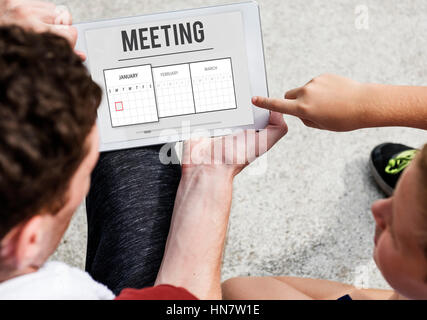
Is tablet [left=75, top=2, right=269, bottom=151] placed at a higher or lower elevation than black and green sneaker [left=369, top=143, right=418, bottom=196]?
higher

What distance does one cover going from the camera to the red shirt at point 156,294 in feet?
1.75

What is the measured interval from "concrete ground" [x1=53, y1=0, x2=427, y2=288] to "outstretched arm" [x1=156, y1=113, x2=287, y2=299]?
0.33 m

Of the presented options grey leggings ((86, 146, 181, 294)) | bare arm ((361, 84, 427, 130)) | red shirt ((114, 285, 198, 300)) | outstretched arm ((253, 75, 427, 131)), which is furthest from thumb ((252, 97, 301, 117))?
red shirt ((114, 285, 198, 300))

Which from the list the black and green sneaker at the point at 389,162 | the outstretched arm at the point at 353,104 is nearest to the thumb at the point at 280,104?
the outstretched arm at the point at 353,104

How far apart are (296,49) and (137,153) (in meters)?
0.65

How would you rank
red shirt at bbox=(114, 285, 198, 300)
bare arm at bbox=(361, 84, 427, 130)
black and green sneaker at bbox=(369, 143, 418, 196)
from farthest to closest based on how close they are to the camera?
black and green sneaker at bbox=(369, 143, 418, 196) < bare arm at bbox=(361, 84, 427, 130) < red shirt at bbox=(114, 285, 198, 300)

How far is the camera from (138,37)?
70cm

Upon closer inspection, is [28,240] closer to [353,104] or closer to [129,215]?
[129,215]

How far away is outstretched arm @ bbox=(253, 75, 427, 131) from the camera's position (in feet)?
2.14

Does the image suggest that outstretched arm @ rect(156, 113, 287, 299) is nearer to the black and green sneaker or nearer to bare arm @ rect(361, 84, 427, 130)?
bare arm @ rect(361, 84, 427, 130)

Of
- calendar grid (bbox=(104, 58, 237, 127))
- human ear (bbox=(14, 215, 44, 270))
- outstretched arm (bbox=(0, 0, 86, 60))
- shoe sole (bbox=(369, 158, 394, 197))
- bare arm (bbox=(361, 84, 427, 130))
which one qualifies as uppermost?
outstretched arm (bbox=(0, 0, 86, 60))

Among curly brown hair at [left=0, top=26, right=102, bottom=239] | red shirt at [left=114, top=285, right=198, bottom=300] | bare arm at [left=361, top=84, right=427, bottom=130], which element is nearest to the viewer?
curly brown hair at [left=0, top=26, right=102, bottom=239]

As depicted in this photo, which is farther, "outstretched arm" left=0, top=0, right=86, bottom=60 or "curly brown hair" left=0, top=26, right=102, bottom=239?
"outstretched arm" left=0, top=0, right=86, bottom=60

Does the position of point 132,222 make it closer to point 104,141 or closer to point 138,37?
point 104,141
